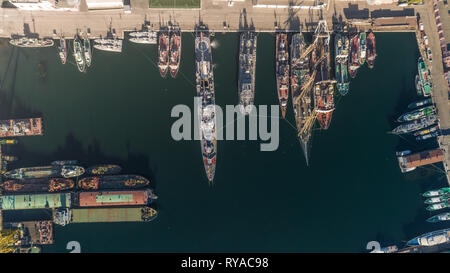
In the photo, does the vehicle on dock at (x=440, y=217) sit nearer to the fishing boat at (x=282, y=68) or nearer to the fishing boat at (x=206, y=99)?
the fishing boat at (x=282, y=68)

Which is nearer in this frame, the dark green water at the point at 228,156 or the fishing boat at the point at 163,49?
the fishing boat at the point at 163,49

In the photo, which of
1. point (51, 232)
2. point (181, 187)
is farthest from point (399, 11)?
point (51, 232)

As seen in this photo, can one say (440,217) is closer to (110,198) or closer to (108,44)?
(110,198)

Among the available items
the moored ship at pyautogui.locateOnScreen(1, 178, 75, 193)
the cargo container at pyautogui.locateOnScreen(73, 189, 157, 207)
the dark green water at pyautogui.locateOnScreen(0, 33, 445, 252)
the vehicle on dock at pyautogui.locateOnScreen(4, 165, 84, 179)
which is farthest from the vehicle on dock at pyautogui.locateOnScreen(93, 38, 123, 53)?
the cargo container at pyautogui.locateOnScreen(73, 189, 157, 207)

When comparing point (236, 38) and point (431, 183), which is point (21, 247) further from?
point (431, 183)

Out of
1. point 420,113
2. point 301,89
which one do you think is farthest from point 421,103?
point 301,89

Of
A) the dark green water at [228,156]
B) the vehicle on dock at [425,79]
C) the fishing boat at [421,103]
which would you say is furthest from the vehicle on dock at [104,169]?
the vehicle on dock at [425,79]
